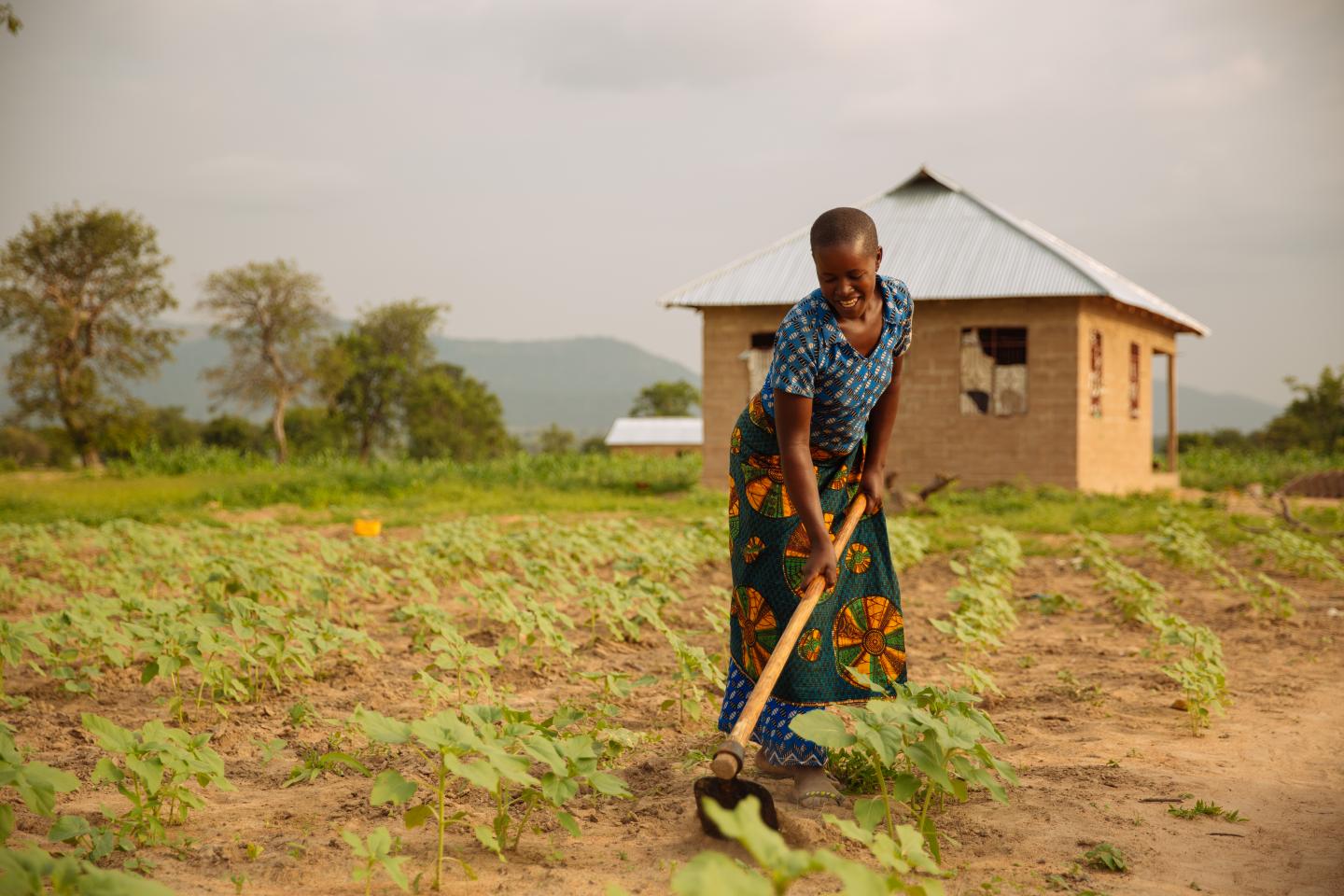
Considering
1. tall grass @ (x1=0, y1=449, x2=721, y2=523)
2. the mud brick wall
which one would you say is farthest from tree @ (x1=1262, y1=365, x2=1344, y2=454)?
tall grass @ (x1=0, y1=449, x2=721, y2=523)

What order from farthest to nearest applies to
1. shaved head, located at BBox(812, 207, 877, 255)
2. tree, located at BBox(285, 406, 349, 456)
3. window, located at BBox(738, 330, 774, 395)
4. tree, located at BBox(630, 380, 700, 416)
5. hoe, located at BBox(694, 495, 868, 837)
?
tree, located at BBox(630, 380, 700, 416), tree, located at BBox(285, 406, 349, 456), window, located at BBox(738, 330, 774, 395), shaved head, located at BBox(812, 207, 877, 255), hoe, located at BBox(694, 495, 868, 837)

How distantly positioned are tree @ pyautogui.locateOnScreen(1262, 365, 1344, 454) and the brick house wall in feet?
53.8

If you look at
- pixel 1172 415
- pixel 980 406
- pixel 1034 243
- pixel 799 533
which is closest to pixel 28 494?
pixel 980 406

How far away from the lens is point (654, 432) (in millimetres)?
54281

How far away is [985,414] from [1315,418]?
64.3 feet

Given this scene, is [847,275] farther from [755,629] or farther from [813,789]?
[813,789]

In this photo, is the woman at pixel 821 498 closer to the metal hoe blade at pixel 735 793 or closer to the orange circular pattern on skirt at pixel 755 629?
the orange circular pattern on skirt at pixel 755 629

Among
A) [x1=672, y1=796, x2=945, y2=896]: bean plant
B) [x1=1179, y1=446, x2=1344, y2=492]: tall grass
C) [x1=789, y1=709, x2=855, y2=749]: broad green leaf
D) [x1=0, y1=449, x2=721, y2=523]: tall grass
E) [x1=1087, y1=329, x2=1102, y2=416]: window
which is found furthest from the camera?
[x1=1179, y1=446, x2=1344, y2=492]: tall grass

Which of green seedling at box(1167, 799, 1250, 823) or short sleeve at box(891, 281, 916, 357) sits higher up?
short sleeve at box(891, 281, 916, 357)

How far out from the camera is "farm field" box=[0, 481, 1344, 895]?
250cm

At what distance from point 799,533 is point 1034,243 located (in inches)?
534

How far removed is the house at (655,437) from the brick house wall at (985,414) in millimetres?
32856

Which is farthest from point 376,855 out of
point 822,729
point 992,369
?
point 992,369

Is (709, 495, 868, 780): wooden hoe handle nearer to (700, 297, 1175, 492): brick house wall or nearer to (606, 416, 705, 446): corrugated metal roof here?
(700, 297, 1175, 492): brick house wall
